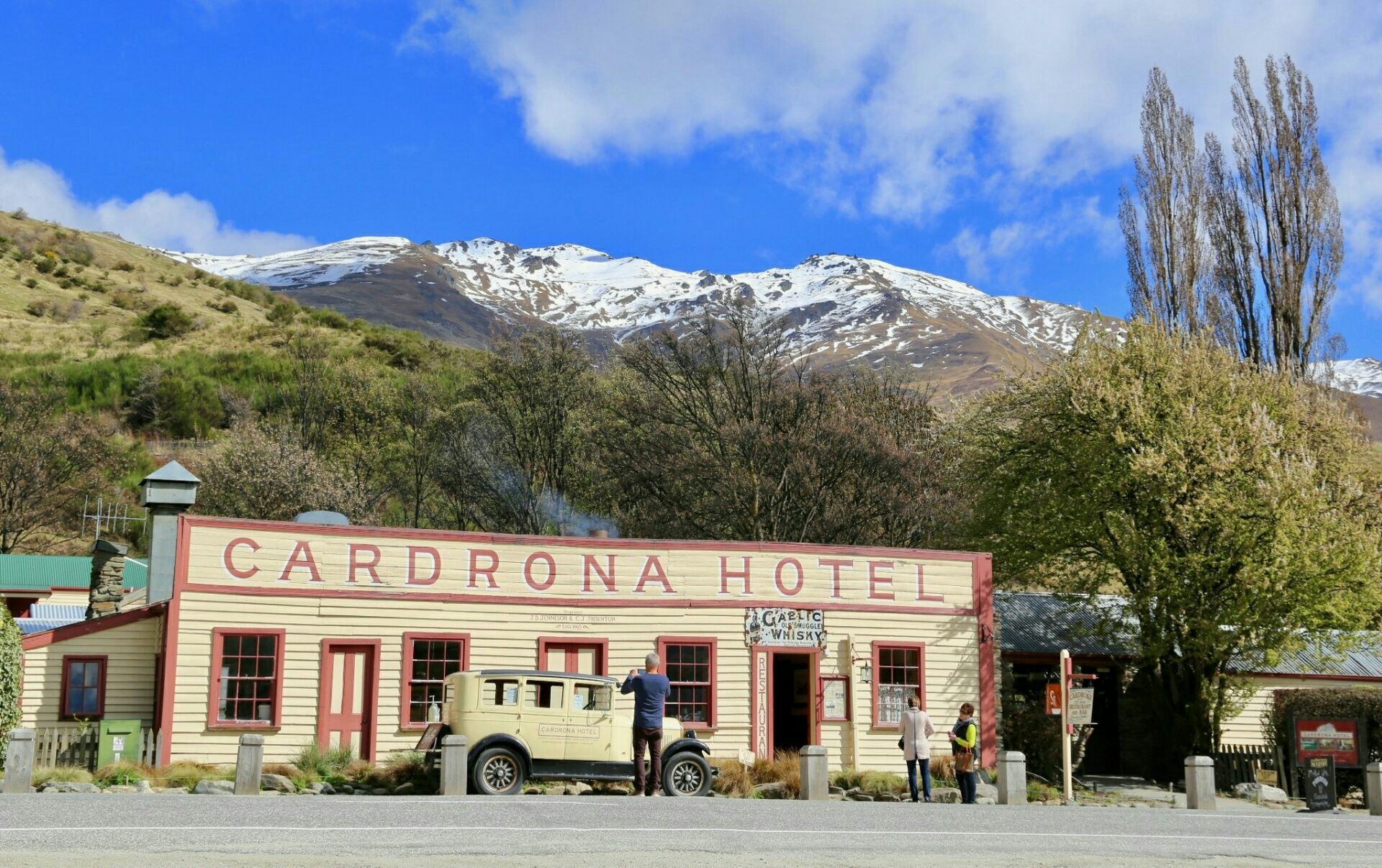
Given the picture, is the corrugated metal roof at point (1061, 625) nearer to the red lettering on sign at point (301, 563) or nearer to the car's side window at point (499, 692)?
the car's side window at point (499, 692)

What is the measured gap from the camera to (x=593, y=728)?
61.7 ft

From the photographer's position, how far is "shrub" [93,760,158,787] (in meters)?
19.3

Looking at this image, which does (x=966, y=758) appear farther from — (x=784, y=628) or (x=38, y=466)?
(x=38, y=466)

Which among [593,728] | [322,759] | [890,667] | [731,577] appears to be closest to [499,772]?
[593,728]

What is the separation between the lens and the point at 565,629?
77.7 ft

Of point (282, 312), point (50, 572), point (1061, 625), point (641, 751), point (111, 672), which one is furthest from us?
point (282, 312)

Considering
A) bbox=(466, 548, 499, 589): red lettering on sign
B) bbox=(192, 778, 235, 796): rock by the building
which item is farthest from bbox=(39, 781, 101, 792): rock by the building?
bbox=(466, 548, 499, 589): red lettering on sign

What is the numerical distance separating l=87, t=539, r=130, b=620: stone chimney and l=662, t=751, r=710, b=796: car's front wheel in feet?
46.1

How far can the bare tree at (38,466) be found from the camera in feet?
180

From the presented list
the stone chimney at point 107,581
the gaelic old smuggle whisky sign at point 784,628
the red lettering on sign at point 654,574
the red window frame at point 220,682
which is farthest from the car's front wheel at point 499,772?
the stone chimney at point 107,581

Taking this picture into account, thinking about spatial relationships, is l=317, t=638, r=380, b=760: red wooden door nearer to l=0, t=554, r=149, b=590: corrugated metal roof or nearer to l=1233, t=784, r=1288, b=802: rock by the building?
l=0, t=554, r=149, b=590: corrugated metal roof

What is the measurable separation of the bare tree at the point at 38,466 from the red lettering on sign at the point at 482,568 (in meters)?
36.9

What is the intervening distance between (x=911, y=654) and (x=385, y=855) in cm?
1514

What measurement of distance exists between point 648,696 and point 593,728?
5.88 feet
